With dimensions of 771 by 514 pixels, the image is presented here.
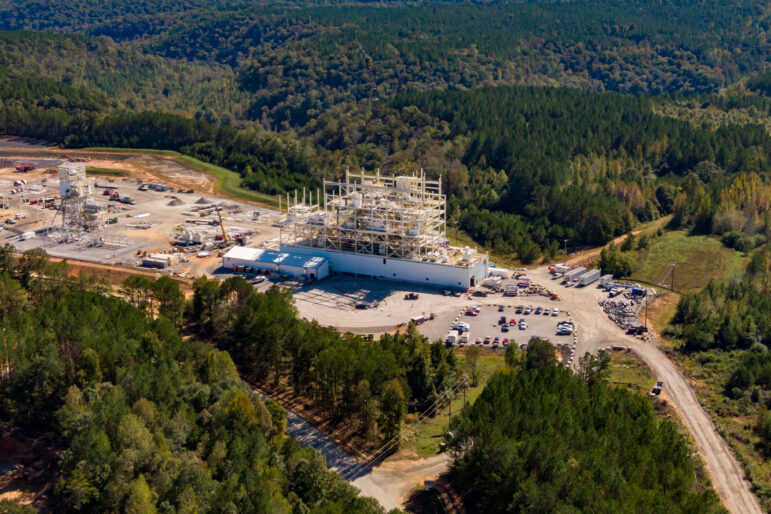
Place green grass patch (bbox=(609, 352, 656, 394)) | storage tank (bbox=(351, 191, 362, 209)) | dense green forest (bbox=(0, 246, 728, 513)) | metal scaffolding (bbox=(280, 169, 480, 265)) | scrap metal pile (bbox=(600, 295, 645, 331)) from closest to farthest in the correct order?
dense green forest (bbox=(0, 246, 728, 513)) < green grass patch (bbox=(609, 352, 656, 394)) < scrap metal pile (bbox=(600, 295, 645, 331)) < metal scaffolding (bbox=(280, 169, 480, 265)) < storage tank (bbox=(351, 191, 362, 209))

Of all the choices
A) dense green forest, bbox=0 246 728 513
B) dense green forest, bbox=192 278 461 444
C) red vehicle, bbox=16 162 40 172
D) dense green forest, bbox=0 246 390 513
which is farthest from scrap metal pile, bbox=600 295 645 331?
red vehicle, bbox=16 162 40 172

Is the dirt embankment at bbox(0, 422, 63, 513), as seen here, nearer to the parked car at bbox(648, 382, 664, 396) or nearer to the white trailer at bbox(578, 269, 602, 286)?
the parked car at bbox(648, 382, 664, 396)

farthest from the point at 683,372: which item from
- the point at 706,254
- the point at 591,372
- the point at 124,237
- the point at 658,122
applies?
the point at 658,122

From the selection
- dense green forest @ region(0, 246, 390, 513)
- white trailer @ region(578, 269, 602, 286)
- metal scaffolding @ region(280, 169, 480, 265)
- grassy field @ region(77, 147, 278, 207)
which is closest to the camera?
dense green forest @ region(0, 246, 390, 513)

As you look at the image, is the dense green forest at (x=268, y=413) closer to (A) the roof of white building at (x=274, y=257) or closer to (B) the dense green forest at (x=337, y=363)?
(B) the dense green forest at (x=337, y=363)

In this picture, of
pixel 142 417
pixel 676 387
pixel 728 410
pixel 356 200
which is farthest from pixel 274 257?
pixel 728 410

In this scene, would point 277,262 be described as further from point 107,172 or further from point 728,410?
point 107,172
